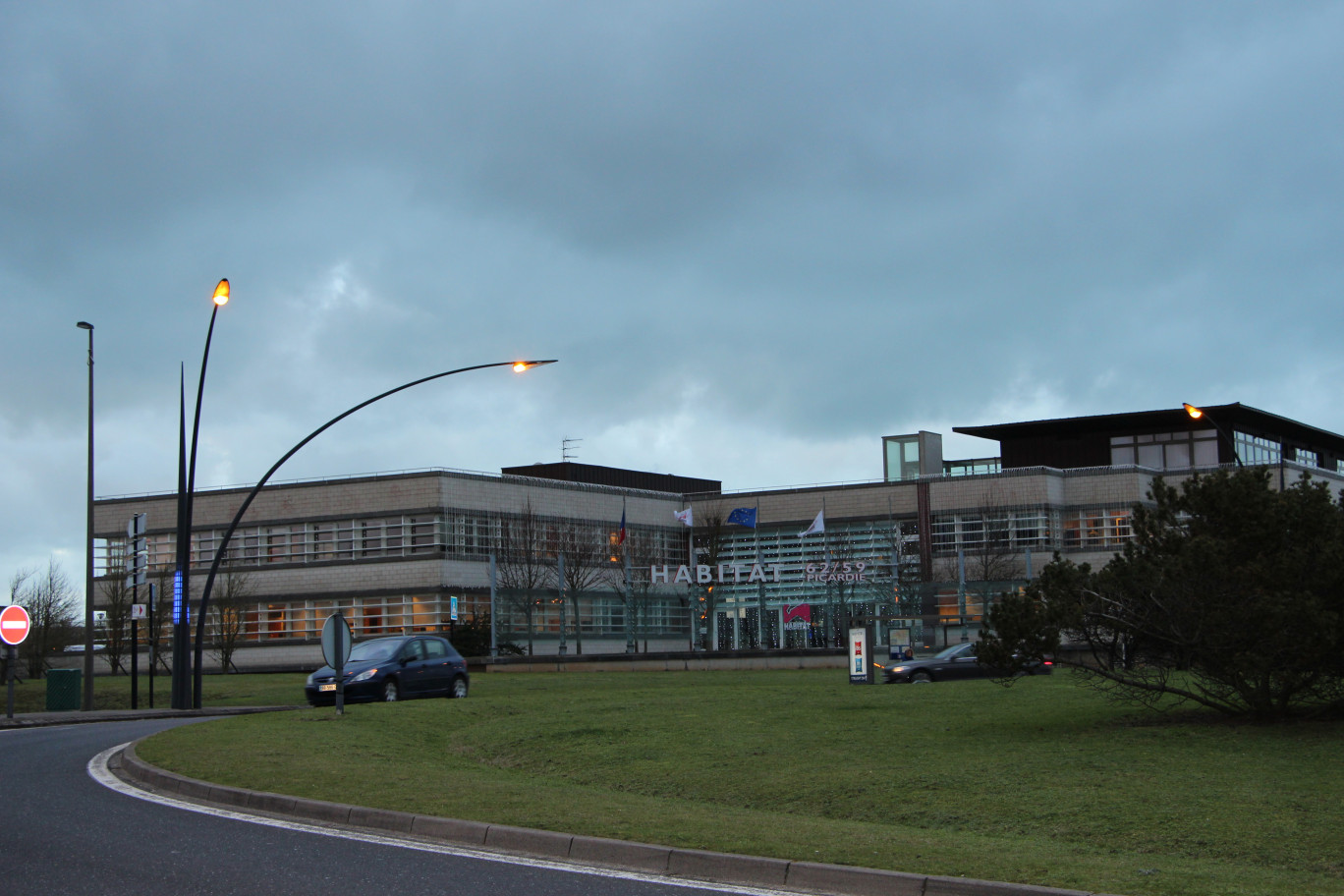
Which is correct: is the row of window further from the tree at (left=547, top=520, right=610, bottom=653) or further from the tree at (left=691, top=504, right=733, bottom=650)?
the tree at (left=691, top=504, right=733, bottom=650)

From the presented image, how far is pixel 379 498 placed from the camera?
65.5m

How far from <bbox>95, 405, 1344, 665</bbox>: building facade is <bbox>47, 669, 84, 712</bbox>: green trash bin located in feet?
81.1

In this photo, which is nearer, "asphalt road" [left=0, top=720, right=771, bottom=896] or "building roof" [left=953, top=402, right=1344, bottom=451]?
"asphalt road" [left=0, top=720, right=771, bottom=896]

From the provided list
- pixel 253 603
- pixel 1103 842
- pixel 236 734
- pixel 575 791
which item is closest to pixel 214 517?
pixel 253 603

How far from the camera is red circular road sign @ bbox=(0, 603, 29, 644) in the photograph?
23.3m

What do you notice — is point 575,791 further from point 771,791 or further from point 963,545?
point 963,545

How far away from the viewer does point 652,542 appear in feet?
244

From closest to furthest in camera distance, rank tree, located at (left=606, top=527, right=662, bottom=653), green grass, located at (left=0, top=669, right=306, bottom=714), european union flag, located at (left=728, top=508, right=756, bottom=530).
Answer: green grass, located at (left=0, top=669, right=306, bottom=714), tree, located at (left=606, top=527, right=662, bottom=653), european union flag, located at (left=728, top=508, right=756, bottom=530)

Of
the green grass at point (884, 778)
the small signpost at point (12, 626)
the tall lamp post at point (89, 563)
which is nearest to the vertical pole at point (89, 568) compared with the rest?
the tall lamp post at point (89, 563)

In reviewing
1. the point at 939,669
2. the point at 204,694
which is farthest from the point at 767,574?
the point at 204,694

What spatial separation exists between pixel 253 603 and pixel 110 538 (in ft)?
35.3

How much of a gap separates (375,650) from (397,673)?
0.97 m

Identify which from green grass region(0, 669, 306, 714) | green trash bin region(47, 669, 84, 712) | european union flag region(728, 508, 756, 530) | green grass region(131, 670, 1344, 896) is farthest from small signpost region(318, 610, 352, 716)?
european union flag region(728, 508, 756, 530)

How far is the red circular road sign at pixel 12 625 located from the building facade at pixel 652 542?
3334 cm
